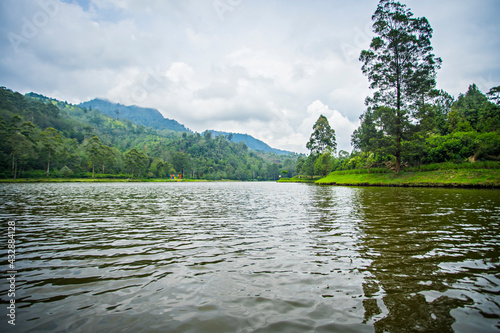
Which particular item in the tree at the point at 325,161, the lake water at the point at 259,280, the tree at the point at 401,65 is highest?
the tree at the point at 401,65

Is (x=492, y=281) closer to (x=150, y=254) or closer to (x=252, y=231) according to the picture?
(x=252, y=231)

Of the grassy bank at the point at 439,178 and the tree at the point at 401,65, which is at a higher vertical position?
the tree at the point at 401,65

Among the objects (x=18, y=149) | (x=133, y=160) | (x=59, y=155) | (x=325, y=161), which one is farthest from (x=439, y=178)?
(x=59, y=155)

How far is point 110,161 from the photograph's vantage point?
11456cm

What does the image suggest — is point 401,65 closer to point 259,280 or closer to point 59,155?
point 259,280

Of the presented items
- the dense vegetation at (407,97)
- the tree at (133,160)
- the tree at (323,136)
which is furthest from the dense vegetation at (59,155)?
the dense vegetation at (407,97)

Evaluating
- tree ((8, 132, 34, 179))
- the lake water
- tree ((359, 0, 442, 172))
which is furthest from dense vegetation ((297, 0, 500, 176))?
tree ((8, 132, 34, 179))

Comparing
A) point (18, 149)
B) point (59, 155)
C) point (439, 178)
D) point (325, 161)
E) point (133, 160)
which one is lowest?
point (439, 178)

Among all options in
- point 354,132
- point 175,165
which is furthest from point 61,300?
point 175,165

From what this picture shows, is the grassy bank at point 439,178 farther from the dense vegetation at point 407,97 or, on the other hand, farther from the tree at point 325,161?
the tree at point 325,161

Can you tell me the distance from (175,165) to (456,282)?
554 feet

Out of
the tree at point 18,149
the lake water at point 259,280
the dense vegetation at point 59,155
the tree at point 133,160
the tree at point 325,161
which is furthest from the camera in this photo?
the tree at point 133,160

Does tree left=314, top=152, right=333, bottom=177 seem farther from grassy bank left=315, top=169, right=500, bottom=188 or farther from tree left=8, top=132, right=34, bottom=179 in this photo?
tree left=8, top=132, right=34, bottom=179

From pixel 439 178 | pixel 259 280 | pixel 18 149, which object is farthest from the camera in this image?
pixel 18 149
